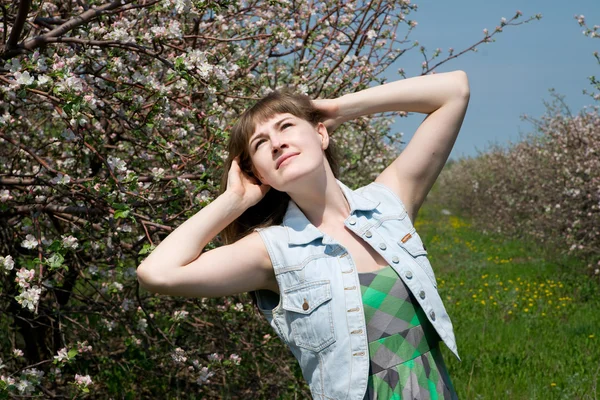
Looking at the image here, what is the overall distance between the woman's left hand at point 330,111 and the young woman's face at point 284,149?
15 cm

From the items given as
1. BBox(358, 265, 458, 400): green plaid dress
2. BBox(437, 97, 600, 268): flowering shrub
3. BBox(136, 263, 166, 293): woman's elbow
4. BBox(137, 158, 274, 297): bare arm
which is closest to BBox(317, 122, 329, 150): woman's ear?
BBox(137, 158, 274, 297): bare arm

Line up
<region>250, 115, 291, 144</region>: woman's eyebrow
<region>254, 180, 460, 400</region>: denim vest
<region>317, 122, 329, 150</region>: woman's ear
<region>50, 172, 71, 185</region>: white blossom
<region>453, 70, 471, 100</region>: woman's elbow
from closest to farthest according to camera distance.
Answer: <region>254, 180, 460, 400</region>: denim vest
<region>250, 115, 291, 144</region>: woman's eyebrow
<region>317, 122, 329, 150</region>: woman's ear
<region>453, 70, 471, 100</region>: woman's elbow
<region>50, 172, 71, 185</region>: white blossom

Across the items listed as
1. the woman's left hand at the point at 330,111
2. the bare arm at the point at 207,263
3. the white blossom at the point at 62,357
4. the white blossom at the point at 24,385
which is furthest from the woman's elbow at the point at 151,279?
the white blossom at the point at 24,385

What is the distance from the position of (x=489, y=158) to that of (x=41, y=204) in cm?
1672

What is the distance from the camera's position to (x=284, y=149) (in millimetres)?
2104

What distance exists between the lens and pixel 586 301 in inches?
306

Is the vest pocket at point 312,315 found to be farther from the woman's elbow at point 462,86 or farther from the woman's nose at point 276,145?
the woman's elbow at point 462,86

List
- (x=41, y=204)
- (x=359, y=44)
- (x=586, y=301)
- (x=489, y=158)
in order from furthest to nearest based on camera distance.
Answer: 1. (x=489, y=158)
2. (x=586, y=301)
3. (x=359, y=44)
4. (x=41, y=204)

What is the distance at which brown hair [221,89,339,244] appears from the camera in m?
2.23

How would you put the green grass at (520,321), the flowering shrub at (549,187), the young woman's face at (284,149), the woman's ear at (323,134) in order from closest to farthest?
the young woman's face at (284,149) < the woman's ear at (323,134) < the green grass at (520,321) < the flowering shrub at (549,187)

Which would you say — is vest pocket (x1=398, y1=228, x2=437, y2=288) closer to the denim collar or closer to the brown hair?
the denim collar

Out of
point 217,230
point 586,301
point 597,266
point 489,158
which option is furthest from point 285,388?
point 489,158

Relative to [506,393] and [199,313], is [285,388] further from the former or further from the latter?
[506,393]

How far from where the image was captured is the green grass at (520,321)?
14.9ft
